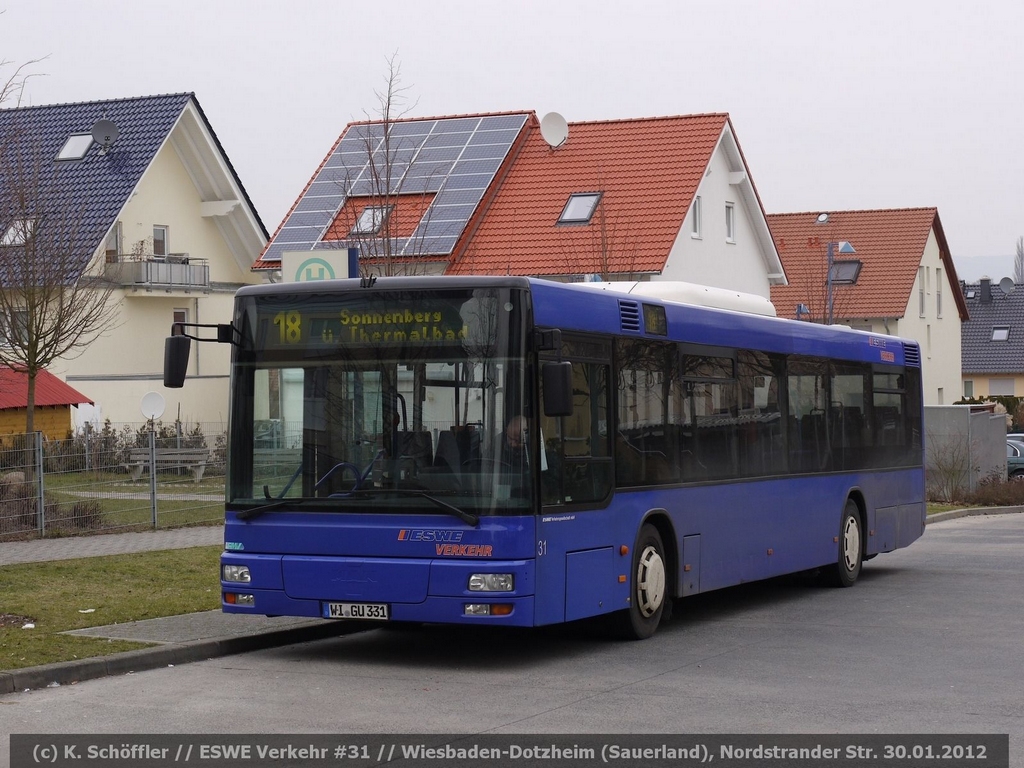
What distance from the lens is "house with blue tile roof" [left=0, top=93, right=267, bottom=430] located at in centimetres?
4034

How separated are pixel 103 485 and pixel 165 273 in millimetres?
22449

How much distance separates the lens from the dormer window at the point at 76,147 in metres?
42.2

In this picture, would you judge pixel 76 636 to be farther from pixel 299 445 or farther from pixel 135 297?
pixel 135 297

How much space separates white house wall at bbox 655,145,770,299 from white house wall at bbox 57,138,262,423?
13.3 metres

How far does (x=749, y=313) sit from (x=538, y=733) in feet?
25.5

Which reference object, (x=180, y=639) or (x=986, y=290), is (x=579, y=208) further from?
(x=986, y=290)

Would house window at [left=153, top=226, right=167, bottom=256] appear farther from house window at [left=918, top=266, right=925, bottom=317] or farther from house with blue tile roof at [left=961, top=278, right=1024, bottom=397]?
house with blue tile roof at [left=961, top=278, right=1024, bottom=397]

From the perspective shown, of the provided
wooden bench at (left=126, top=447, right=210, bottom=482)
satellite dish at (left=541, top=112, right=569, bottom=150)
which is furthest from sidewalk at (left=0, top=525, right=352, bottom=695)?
satellite dish at (left=541, top=112, right=569, bottom=150)

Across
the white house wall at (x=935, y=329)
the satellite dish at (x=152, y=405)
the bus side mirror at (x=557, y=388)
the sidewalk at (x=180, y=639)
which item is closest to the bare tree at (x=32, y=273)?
the satellite dish at (x=152, y=405)

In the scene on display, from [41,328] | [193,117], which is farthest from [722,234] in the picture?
[41,328]

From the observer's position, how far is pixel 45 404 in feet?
115

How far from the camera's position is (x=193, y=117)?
43.3 meters

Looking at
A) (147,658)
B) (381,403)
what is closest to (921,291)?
(381,403)

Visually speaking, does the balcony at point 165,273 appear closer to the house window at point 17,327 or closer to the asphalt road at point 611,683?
the house window at point 17,327
